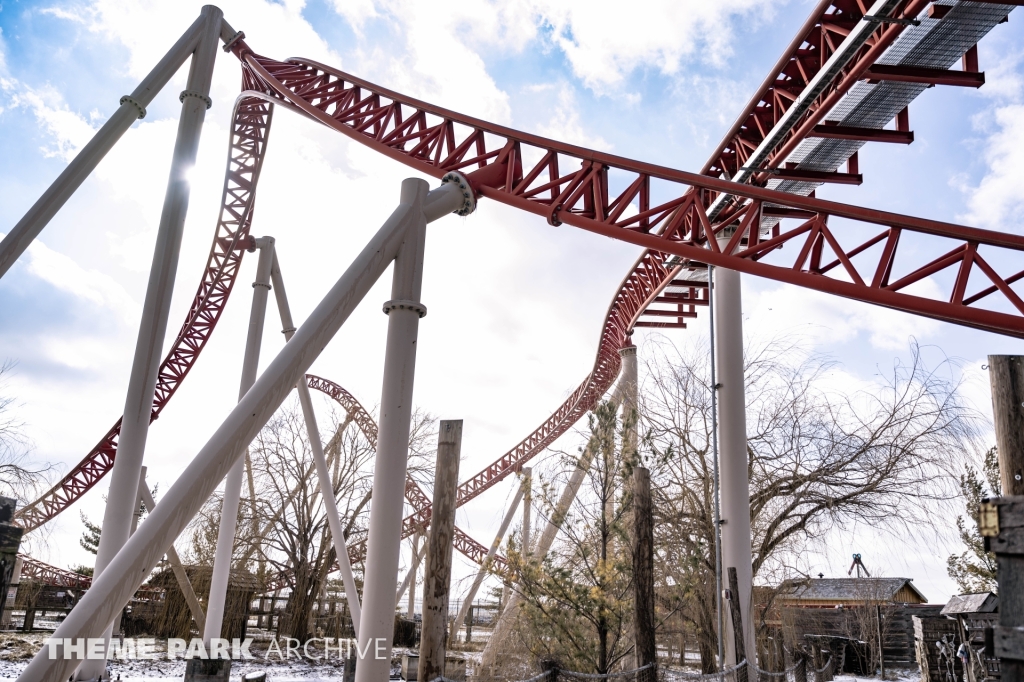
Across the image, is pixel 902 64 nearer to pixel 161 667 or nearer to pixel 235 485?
pixel 235 485

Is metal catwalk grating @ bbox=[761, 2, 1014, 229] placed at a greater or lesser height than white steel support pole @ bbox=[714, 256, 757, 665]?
greater

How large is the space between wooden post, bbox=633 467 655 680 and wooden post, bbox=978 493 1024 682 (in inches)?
158

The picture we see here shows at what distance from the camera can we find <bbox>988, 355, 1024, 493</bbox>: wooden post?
375cm

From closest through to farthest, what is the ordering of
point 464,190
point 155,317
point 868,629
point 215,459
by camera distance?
1. point 215,459
2. point 464,190
3. point 155,317
4. point 868,629

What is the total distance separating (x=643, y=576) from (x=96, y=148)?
6774 mm

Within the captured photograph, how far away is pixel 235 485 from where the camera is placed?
350 inches

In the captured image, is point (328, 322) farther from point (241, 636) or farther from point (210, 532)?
point (210, 532)

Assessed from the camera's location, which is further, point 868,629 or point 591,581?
point 868,629

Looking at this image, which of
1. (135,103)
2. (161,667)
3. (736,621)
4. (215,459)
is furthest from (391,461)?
(161,667)

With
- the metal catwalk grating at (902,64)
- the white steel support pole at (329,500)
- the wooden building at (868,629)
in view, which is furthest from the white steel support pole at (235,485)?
the wooden building at (868,629)

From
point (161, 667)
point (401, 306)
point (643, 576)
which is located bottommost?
point (161, 667)

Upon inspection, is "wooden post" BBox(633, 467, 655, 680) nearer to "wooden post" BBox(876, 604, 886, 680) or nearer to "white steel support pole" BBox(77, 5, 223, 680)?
"white steel support pole" BBox(77, 5, 223, 680)

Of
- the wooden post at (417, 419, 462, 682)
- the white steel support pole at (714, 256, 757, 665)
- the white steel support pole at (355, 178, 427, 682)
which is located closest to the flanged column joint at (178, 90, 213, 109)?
the white steel support pole at (355, 178, 427, 682)

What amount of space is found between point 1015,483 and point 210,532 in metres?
15.6
